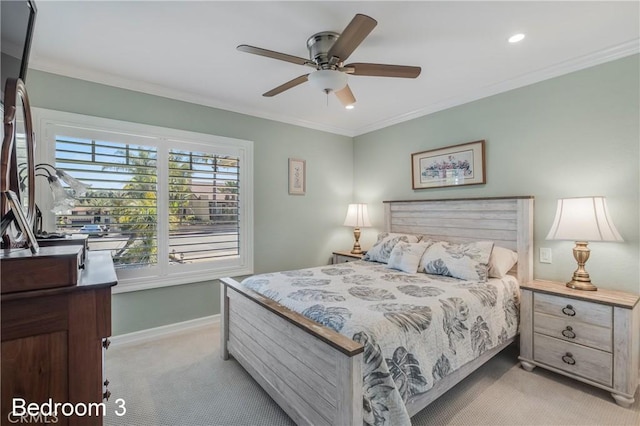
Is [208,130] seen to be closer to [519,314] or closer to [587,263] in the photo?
[519,314]

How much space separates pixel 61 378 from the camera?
83 centimetres

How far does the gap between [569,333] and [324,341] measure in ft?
6.51

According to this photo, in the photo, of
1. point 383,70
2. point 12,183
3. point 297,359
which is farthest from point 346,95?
point 12,183

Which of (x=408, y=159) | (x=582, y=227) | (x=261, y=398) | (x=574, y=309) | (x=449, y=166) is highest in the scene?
(x=408, y=159)

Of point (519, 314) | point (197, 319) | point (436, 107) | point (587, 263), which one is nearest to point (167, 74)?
point (197, 319)

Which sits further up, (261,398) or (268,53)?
(268,53)

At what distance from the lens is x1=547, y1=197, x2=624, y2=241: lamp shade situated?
216cm

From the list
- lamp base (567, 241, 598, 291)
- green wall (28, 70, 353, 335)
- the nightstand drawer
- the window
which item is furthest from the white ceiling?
the nightstand drawer

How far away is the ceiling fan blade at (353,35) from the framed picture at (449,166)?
202cm

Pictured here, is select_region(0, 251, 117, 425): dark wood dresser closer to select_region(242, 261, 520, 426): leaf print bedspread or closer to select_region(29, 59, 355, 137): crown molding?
select_region(242, 261, 520, 426): leaf print bedspread

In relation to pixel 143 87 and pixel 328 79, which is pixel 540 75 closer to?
pixel 328 79

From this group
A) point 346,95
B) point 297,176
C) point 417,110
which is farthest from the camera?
point 297,176

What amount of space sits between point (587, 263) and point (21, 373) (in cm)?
347

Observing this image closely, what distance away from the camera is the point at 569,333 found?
2.22m
